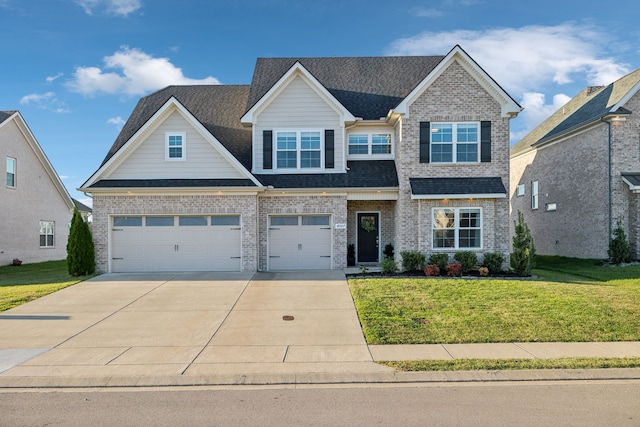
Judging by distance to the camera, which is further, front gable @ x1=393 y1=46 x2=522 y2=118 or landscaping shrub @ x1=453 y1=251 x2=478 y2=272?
front gable @ x1=393 y1=46 x2=522 y2=118

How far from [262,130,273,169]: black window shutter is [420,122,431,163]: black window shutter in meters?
5.92

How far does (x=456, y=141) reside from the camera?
59.2 ft

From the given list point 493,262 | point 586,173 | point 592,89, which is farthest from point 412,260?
point 592,89

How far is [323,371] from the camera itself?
7.60m

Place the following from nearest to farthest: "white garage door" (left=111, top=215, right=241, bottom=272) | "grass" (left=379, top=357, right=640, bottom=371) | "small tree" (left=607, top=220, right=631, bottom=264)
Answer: "grass" (left=379, top=357, right=640, bottom=371)
"white garage door" (left=111, top=215, right=241, bottom=272)
"small tree" (left=607, top=220, right=631, bottom=264)

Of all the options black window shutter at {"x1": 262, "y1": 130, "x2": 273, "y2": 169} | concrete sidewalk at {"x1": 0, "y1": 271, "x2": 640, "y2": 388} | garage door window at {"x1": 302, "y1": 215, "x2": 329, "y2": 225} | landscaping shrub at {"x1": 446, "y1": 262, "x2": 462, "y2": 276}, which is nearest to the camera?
concrete sidewalk at {"x1": 0, "y1": 271, "x2": 640, "y2": 388}

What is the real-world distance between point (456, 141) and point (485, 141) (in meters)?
1.07

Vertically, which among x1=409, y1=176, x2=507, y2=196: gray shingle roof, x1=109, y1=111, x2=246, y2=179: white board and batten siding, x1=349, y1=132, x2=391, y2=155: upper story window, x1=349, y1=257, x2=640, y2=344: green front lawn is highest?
x1=349, y1=132, x2=391, y2=155: upper story window

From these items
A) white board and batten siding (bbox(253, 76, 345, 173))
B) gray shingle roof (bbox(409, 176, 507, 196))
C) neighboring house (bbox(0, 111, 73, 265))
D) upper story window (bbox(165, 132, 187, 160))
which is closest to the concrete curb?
gray shingle roof (bbox(409, 176, 507, 196))

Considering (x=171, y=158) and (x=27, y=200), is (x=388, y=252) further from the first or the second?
(x=27, y=200)

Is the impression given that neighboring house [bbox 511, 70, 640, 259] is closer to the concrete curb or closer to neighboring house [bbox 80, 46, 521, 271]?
neighboring house [bbox 80, 46, 521, 271]

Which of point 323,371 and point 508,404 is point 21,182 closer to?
point 323,371

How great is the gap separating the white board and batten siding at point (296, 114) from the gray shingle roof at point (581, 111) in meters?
11.8

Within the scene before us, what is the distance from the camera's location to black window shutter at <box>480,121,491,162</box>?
1788 centimetres
